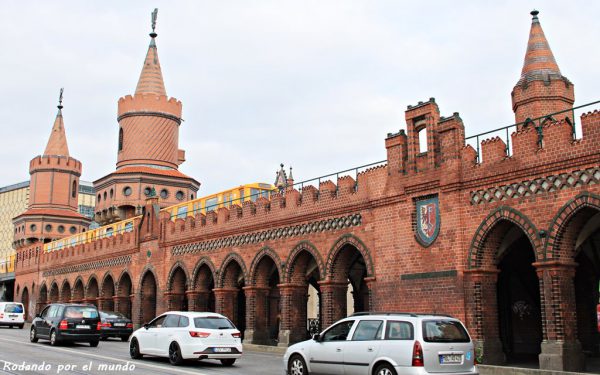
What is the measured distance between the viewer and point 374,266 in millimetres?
21922

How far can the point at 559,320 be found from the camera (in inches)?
657

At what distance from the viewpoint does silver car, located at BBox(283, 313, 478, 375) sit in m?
12.0

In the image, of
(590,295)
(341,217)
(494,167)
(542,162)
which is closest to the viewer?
(542,162)

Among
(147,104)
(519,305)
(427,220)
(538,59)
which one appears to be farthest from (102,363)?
(147,104)

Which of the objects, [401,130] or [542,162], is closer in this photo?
[542,162]

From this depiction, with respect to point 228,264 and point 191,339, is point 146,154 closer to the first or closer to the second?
point 228,264

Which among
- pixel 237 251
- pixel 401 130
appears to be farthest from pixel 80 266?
pixel 401 130

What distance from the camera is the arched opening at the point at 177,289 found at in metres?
32.9

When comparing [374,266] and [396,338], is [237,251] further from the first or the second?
[396,338]

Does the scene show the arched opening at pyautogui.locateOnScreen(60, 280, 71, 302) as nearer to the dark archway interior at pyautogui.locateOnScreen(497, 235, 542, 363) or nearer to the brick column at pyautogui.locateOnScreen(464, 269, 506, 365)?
the dark archway interior at pyautogui.locateOnScreen(497, 235, 542, 363)

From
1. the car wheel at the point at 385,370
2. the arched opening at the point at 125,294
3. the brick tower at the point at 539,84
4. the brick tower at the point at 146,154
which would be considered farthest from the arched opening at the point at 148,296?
the car wheel at the point at 385,370

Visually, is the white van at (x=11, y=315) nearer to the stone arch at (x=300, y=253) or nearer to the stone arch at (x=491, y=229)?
the stone arch at (x=300, y=253)

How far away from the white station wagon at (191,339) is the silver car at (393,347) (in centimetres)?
386

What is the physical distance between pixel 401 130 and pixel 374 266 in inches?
169
